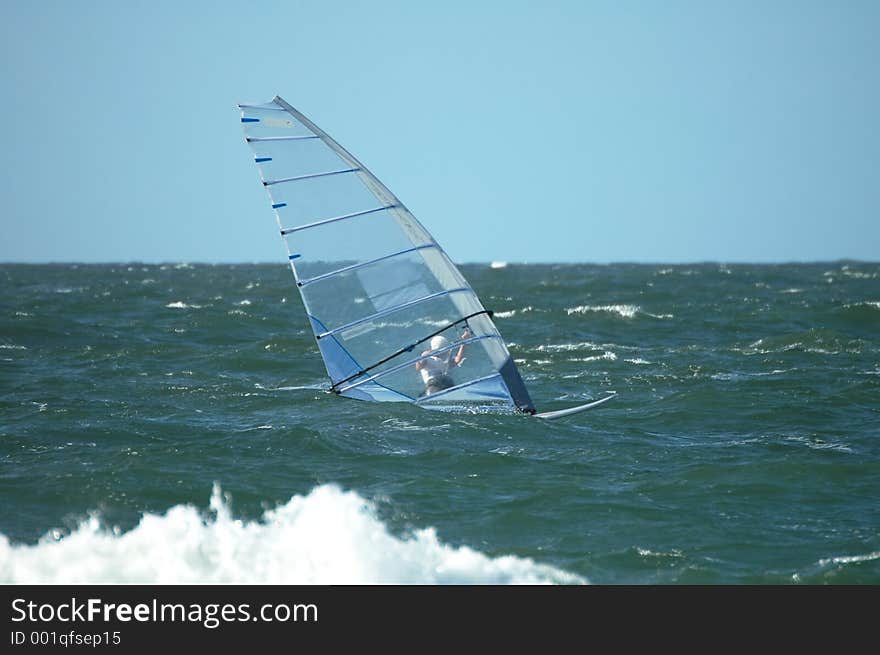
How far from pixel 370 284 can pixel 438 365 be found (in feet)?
3.31

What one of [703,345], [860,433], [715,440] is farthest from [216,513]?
[703,345]

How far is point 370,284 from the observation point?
10461 millimetres

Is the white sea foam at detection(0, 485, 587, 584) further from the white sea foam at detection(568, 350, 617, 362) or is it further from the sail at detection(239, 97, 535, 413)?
the white sea foam at detection(568, 350, 617, 362)

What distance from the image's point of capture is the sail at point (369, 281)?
10086 mm

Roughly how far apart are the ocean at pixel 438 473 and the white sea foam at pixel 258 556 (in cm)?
2

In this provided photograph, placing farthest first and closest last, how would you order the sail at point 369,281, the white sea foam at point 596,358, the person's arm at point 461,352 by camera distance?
the white sea foam at point 596,358, the person's arm at point 461,352, the sail at point 369,281

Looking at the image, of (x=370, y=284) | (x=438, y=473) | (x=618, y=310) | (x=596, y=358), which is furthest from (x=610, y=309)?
(x=438, y=473)

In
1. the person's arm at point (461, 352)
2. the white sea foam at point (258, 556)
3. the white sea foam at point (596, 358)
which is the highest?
the person's arm at point (461, 352)

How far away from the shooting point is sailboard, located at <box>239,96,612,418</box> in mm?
10086

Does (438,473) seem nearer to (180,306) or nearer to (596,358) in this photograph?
(596,358)

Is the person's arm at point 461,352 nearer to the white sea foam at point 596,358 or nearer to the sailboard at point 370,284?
the sailboard at point 370,284

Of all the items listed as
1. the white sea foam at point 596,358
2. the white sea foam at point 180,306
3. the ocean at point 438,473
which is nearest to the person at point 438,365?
the ocean at point 438,473
